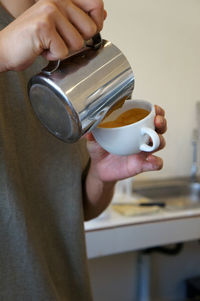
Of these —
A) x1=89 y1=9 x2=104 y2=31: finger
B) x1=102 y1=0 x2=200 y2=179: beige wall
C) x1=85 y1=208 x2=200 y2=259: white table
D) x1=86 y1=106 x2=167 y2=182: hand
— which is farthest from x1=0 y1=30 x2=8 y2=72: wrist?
x1=102 y1=0 x2=200 y2=179: beige wall

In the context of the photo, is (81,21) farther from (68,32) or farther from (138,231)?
(138,231)

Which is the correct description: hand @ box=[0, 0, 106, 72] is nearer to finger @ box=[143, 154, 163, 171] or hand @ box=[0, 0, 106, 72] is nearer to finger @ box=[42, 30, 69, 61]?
finger @ box=[42, 30, 69, 61]

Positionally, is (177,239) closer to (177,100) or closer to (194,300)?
(194,300)

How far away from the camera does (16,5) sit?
487 mm

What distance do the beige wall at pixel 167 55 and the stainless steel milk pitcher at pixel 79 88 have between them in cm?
132

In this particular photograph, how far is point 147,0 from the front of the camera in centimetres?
167

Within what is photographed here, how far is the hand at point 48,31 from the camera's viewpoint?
300 millimetres

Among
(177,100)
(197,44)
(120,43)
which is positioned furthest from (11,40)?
(197,44)

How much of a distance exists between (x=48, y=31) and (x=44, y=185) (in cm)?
32

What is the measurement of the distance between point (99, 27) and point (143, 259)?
4.96 ft

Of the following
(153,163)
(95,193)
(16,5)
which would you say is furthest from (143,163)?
(16,5)

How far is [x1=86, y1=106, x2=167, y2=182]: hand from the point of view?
1.57 ft

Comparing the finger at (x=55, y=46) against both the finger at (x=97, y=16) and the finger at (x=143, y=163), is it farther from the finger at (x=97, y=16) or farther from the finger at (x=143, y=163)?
the finger at (x=143, y=163)

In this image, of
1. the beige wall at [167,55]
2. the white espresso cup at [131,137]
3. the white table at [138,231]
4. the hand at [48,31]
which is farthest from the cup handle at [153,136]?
the beige wall at [167,55]
